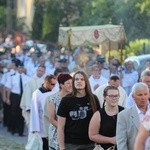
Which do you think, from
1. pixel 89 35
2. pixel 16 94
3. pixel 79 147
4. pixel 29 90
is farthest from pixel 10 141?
pixel 79 147

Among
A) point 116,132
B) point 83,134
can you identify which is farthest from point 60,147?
point 116,132

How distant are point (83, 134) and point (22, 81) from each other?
8710 mm

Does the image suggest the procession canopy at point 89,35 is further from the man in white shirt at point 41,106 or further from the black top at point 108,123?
the black top at point 108,123

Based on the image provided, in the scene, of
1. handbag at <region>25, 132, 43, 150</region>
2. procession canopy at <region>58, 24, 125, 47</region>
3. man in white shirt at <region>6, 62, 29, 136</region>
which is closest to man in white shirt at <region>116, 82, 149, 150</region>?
handbag at <region>25, 132, 43, 150</region>

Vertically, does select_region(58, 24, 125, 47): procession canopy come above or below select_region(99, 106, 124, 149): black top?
above

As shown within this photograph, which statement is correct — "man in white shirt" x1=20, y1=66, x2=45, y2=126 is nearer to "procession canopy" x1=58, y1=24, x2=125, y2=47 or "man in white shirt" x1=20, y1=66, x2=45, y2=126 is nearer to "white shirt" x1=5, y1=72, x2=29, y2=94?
"white shirt" x1=5, y1=72, x2=29, y2=94

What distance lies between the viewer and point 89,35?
65.7ft

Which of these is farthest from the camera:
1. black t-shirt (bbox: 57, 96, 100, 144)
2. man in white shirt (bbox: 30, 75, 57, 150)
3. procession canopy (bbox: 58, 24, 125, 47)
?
procession canopy (bbox: 58, 24, 125, 47)

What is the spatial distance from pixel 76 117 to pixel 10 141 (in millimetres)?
7272

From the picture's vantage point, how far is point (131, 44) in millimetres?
29984

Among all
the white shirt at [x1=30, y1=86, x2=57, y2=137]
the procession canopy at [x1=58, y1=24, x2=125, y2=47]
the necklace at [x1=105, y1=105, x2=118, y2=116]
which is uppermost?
the procession canopy at [x1=58, y1=24, x2=125, y2=47]

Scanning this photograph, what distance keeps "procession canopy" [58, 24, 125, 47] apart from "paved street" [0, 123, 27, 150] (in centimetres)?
289

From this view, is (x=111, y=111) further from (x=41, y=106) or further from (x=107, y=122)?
(x=41, y=106)

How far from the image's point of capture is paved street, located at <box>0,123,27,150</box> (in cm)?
1505
